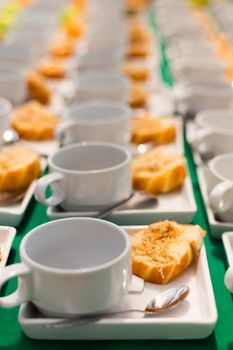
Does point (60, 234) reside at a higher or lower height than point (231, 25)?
higher

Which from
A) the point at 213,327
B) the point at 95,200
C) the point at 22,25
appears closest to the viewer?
the point at 213,327

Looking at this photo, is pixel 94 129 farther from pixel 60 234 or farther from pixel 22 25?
pixel 22 25

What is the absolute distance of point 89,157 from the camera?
2.90 ft

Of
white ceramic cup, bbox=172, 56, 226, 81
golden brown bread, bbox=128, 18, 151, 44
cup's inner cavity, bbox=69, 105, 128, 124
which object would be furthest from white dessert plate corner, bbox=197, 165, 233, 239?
golden brown bread, bbox=128, 18, 151, 44

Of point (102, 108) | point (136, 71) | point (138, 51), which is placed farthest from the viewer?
point (138, 51)

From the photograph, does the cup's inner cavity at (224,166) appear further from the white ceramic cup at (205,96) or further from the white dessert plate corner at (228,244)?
the white ceramic cup at (205,96)

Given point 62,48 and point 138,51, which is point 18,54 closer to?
point 62,48

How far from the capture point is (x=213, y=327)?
1.84 ft

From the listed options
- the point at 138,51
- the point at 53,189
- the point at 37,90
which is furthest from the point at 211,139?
the point at 138,51

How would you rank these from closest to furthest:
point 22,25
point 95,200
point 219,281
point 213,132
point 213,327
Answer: point 213,327 → point 219,281 → point 95,200 → point 213,132 → point 22,25

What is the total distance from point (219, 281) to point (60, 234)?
0.21m

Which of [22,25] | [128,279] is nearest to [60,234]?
[128,279]

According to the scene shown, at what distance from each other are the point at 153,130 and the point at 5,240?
0.47 m

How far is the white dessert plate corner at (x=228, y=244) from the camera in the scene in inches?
27.0
